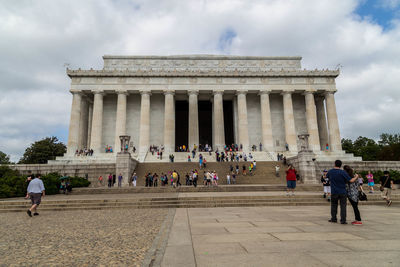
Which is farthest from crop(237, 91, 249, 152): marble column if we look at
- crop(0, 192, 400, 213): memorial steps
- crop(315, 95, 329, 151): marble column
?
crop(0, 192, 400, 213): memorial steps

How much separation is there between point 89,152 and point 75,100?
382 inches

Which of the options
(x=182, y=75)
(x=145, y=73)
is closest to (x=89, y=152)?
(x=145, y=73)

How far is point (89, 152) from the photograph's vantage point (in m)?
36.6

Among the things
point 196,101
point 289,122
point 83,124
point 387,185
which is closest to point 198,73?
point 196,101

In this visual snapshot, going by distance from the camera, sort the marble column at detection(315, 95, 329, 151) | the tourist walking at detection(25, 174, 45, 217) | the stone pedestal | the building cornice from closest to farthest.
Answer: the tourist walking at detection(25, 174, 45, 217) → the stone pedestal → the building cornice → the marble column at detection(315, 95, 329, 151)

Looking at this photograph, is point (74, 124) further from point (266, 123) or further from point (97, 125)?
point (266, 123)

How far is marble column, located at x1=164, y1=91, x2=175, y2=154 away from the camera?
38719mm

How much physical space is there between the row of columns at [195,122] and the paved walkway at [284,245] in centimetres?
3184

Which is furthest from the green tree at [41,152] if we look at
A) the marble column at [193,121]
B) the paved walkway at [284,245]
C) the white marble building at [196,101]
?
the paved walkway at [284,245]

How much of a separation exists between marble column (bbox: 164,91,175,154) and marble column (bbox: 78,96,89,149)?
14370mm

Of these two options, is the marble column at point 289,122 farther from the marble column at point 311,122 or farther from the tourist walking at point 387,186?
the tourist walking at point 387,186

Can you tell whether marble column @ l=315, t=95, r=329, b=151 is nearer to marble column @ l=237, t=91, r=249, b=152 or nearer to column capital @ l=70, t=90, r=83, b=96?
marble column @ l=237, t=91, r=249, b=152

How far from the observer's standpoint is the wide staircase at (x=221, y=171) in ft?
80.1

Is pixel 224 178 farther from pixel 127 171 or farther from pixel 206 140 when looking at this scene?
pixel 206 140
